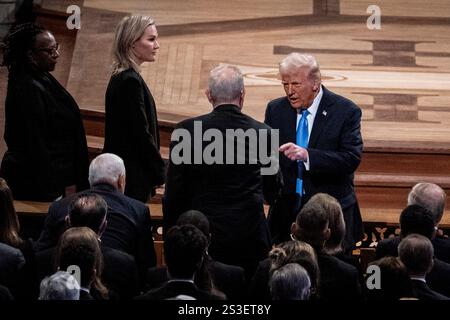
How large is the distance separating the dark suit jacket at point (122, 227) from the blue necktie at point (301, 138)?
18.6 inches

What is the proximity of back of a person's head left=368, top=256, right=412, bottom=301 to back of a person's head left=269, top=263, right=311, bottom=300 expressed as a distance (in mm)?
213

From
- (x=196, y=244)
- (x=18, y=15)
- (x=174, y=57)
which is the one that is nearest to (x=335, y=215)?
(x=196, y=244)

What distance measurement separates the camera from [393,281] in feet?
7.51

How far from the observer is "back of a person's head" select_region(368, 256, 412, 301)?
229 cm

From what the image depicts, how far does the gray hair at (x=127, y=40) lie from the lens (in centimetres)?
305

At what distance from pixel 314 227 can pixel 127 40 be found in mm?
862

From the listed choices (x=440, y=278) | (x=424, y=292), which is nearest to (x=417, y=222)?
(x=440, y=278)

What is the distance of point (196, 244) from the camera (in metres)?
2.26

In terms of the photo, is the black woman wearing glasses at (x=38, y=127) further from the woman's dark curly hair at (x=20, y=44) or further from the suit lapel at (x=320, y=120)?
the suit lapel at (x=320, y=120)
